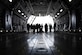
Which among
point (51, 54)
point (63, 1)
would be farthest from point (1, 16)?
point (51, 54)

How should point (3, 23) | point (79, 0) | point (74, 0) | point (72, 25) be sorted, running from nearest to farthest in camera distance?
point (79, 0) < point (74, 0) < point (3, 23) < point (72, 25)

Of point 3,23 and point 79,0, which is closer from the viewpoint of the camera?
point 79,0

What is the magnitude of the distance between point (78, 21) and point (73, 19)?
948 mm

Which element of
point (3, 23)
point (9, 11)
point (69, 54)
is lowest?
point (69, 54)

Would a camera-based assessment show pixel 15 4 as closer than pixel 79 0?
No

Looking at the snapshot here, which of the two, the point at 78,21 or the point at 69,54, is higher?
the point at 78,21

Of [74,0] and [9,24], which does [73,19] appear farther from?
[9,24]

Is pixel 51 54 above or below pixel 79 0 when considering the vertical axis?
below

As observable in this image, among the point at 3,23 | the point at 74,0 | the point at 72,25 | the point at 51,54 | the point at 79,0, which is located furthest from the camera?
the point at 72,25

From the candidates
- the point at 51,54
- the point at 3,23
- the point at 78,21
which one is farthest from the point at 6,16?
the point at 51,54

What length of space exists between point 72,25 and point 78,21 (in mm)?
1427

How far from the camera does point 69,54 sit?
A: 3.56 meters

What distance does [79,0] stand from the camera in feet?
65.0

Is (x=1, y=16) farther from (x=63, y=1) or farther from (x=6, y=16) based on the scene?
(x=63, y=1)
